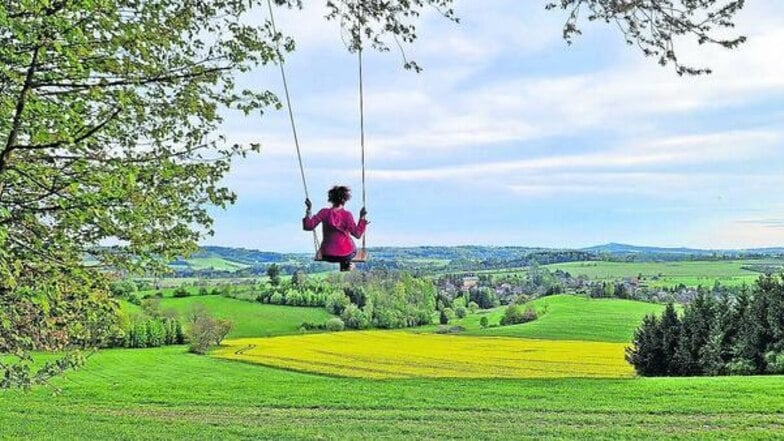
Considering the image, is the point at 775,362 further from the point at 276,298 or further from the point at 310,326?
the point at 276,298

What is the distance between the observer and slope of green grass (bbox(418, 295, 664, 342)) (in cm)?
5372

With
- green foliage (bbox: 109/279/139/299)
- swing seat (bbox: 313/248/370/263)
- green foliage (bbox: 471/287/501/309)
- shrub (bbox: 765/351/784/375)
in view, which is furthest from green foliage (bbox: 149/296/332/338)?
swing seat (bbox: 313/248/370/263)

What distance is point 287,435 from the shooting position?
16844mm

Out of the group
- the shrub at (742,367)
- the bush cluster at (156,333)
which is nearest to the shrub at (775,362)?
the shrub at (742,367)

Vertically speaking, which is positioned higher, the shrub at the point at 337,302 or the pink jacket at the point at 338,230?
the pink jacket at the point at 338,230

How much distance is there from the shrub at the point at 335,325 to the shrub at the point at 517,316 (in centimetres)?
1380

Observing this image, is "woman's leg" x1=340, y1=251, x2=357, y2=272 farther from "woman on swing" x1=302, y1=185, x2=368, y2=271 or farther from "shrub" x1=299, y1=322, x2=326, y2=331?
"shrub" x1=299, y1=322, x2=326, y2=331

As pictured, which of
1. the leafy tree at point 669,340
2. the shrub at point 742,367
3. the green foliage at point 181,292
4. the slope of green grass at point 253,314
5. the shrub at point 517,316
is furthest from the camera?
the shrub at point 517,316

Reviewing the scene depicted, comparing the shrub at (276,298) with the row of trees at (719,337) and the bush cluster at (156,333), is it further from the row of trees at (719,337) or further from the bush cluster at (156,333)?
the row of trees at (719,337)

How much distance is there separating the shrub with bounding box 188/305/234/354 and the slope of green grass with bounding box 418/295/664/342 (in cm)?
1655

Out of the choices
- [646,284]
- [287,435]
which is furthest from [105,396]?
[646,284]

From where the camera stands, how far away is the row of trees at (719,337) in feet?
94.8

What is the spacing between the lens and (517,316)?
6384 cm

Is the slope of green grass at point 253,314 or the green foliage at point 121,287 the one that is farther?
the slope of green grass at point 253,314
